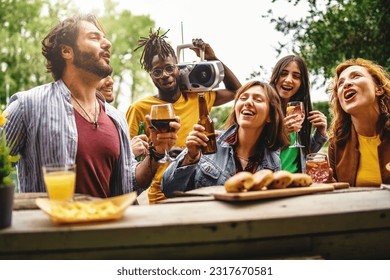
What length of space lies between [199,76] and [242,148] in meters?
0.91

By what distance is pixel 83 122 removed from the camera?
8.57 feet

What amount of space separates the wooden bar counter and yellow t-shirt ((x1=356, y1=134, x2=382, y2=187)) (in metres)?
0.93

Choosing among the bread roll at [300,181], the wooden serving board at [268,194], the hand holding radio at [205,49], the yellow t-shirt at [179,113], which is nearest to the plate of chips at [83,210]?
the wooden serving board at [268,194]

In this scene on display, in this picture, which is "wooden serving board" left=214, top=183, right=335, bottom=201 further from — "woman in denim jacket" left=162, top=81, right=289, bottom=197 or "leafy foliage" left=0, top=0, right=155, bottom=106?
"leafy foliage" left=0, top=0, right=155, bottom=106

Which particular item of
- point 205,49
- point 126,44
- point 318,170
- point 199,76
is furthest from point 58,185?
point 126,44

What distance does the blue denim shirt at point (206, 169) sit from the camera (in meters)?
2.43

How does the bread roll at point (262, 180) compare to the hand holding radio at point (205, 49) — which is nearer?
the bread roll at point (262, 180)

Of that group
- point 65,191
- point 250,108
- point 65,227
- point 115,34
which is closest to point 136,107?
point 250,108

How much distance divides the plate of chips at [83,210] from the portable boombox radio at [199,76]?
1.83m

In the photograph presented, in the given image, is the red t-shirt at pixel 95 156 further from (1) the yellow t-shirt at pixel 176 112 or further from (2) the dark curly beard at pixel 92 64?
(1) the yellow t-shirt at pixel 176 112

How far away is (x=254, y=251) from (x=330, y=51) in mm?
2894

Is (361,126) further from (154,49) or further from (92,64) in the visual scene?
(92,64)

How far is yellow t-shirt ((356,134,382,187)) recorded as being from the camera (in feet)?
8.57

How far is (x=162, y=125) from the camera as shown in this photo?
2416 millimetres
